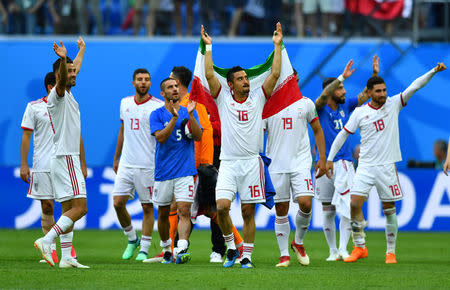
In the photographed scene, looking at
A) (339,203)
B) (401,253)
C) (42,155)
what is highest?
(42,155)

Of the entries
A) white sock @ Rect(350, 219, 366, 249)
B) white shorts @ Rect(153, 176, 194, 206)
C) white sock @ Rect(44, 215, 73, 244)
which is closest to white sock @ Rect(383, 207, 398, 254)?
white sock @ Rect(350, 219, 366, 249)

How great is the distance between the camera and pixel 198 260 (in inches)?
448

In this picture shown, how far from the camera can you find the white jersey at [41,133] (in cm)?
1095

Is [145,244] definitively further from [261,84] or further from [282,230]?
[261,84]

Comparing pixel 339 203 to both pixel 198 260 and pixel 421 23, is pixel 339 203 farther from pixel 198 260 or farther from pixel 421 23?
pixel 421 23

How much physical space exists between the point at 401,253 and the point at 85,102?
10.4 meters

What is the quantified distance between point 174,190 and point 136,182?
1073 mm

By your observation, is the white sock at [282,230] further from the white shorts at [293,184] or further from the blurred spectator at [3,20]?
the blurred spectator at [3,20]

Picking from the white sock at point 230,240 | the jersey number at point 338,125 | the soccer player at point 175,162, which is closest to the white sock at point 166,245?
the soccer player at point 175,162

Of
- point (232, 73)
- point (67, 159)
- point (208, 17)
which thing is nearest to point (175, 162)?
point (232, 73)

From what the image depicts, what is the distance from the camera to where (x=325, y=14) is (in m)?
21.2

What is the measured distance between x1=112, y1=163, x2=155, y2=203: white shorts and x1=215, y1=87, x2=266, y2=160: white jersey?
1.85 metres

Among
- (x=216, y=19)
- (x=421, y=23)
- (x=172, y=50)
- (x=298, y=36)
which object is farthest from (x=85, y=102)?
(x=421, y=23)

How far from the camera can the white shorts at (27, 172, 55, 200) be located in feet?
35.9
